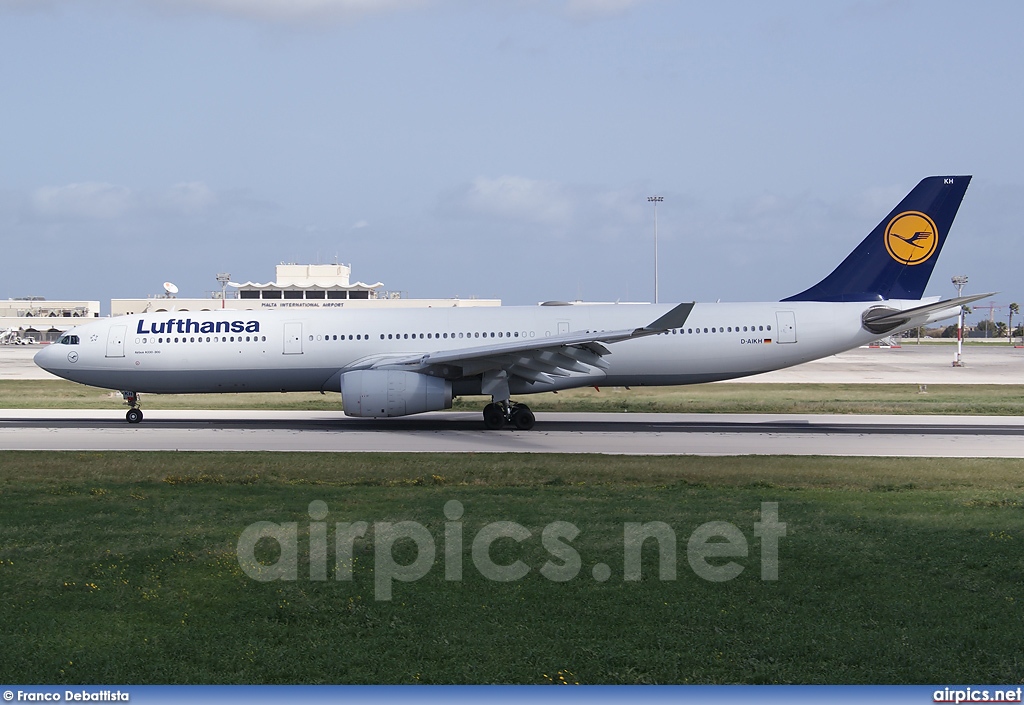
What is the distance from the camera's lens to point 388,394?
23328 mm

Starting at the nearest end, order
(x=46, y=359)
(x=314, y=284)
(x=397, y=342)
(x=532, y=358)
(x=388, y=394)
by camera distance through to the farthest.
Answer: (x=388, y=394)
(x=532, y=358)
(x=397, y=342)
(x=46, y=359)
(x=314, y=284)

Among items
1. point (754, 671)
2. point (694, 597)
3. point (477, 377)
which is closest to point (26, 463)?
point (477, 377)

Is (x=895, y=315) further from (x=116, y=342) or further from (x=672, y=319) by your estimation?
(x=116, y=342)

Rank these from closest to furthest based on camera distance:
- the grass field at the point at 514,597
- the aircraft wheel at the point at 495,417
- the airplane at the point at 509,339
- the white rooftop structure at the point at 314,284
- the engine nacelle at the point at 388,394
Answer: the grass field at the point at 514,597
the engine nacelle at the point at 388,394
the aircraft wheel at the point at 495,417
the airplane at the point at 509,339
the white rooftop structure at the point at 314,284

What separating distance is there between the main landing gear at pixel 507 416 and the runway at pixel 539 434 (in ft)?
1.50

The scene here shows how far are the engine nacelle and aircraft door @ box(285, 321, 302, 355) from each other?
2787 mm

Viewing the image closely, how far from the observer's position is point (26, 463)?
16.8 metres

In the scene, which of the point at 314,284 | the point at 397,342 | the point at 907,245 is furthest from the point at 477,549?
the point at 314,284

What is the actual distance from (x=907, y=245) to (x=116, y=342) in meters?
22.4

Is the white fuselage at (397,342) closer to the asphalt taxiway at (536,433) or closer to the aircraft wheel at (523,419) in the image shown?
the aircraft wheel at (523,419)

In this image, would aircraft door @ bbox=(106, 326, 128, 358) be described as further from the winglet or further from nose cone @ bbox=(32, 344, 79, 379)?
the winglet

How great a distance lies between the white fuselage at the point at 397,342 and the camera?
25.8 metres

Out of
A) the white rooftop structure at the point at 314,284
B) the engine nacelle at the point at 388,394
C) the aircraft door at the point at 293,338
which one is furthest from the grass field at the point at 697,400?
the white rooftop structure at the point at 314,284

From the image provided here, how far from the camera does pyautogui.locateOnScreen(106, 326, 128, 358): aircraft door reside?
26.0 metres
